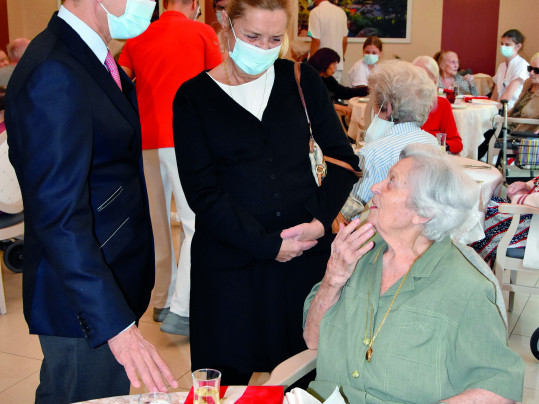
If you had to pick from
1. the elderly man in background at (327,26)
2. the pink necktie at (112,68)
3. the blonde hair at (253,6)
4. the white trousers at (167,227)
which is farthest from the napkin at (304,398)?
the elderly man in background at (327,26)

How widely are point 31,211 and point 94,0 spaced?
20.3 inches

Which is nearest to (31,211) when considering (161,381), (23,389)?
(161,381)

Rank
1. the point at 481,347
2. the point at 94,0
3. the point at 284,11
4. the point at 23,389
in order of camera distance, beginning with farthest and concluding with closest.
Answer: the point at 23,389, the point at 284,11, the point at 481,347, the point at 94,0

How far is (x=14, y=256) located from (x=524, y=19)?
423 inches

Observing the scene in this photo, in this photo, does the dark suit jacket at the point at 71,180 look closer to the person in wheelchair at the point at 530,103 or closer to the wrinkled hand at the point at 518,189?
the wrinkled hand at the point at 518,189

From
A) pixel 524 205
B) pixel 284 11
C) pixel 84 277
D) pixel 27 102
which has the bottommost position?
pixel 524 205

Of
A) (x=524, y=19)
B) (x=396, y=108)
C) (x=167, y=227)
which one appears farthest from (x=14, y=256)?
(x=524, y=19)

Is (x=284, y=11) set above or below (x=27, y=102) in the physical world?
above

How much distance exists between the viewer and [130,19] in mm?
1519

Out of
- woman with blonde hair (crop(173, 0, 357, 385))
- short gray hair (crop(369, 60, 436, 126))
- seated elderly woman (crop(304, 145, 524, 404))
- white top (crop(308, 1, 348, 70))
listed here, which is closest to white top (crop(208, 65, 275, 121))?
woman with blonde hair (crop(173, 0, 357, 385))

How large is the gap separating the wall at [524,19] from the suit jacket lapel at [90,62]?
1190 cm

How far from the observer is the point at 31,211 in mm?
1347

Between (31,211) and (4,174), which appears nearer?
Answer: (31,211)

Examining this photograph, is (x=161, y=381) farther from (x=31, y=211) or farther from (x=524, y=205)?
(x=524, y=205)
